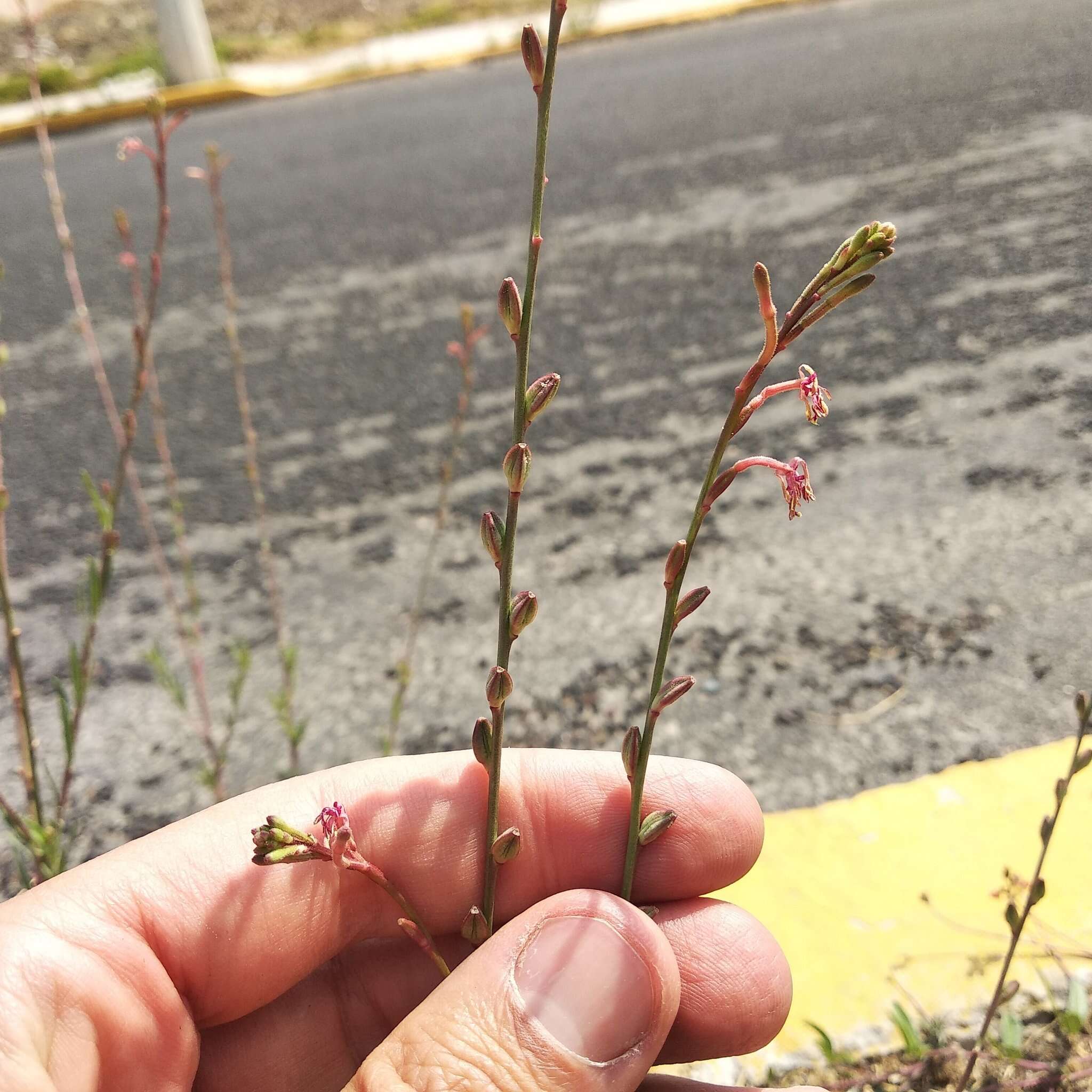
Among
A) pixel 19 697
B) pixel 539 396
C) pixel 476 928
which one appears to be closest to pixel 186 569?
pixel 19 697

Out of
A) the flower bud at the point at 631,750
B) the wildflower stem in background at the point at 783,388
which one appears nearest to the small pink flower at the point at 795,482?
the wildflower stem in background at the point at 783,388

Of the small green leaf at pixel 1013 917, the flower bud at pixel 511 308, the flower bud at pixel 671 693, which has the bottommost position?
Answer: the small green leaf at pixel 1013 917

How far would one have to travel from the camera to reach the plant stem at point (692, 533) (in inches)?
36.3

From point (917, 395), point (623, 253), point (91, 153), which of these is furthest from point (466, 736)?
point (91, 153)

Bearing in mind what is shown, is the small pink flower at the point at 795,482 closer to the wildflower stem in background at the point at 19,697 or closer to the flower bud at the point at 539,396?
the flower bud at the point at 539,396

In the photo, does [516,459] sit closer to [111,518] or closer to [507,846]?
[507,846]

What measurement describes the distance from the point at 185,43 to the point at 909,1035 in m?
12.3

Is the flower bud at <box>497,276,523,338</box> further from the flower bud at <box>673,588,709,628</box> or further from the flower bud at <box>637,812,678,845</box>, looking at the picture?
the flower bud at <box>637,812,678,845</box>

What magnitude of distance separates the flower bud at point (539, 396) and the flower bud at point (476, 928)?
0.66 meters

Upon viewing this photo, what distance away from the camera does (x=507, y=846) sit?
1205 millimetres

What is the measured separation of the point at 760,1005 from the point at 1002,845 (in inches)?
28.1

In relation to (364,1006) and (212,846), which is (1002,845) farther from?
(212,846)

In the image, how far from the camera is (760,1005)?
150cm

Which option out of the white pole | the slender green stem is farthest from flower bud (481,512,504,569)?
the white pole
